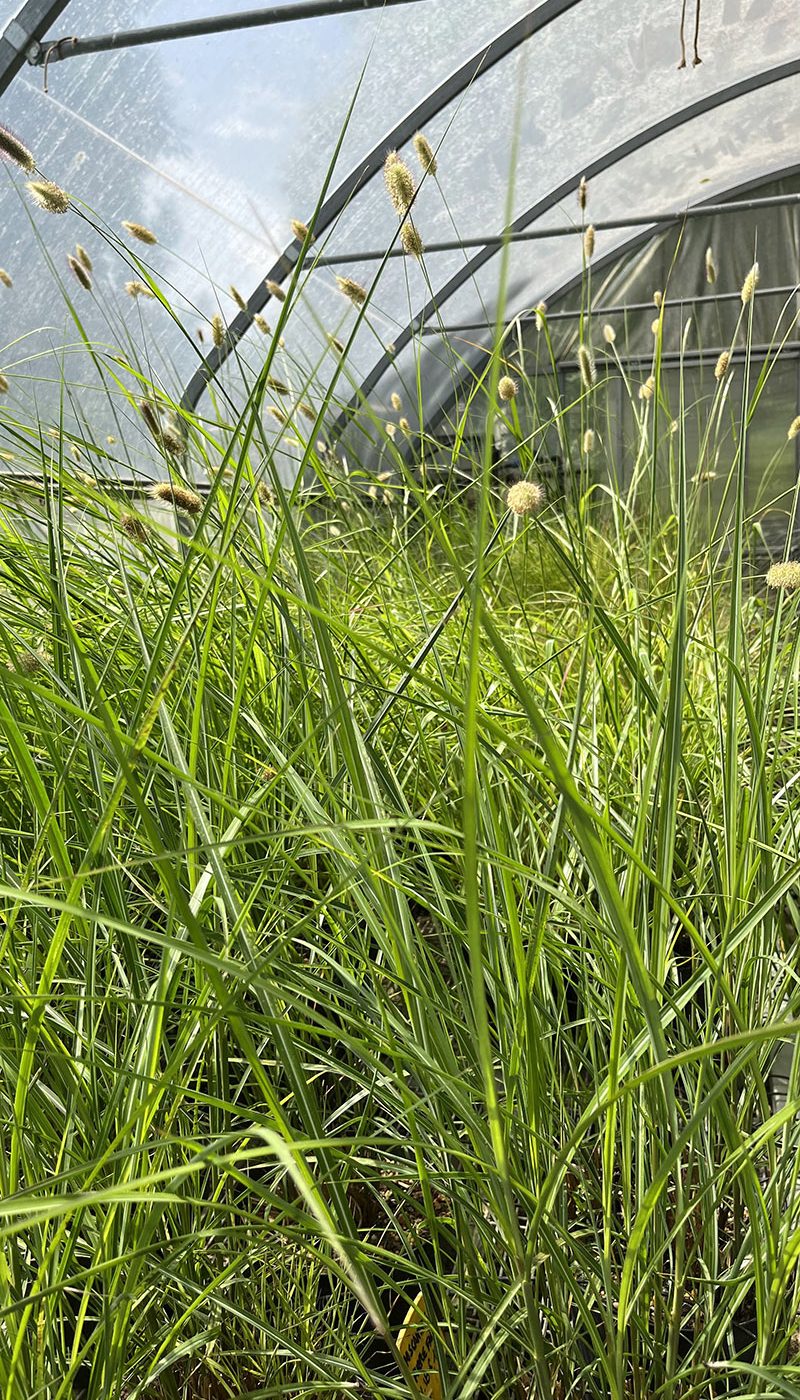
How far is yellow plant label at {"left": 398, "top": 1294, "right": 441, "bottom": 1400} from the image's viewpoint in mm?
567

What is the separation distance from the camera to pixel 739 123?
225 inches

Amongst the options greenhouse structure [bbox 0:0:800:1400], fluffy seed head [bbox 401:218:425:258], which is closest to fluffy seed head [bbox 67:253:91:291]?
greenhouse structure [bbox 0:0:800:1400]

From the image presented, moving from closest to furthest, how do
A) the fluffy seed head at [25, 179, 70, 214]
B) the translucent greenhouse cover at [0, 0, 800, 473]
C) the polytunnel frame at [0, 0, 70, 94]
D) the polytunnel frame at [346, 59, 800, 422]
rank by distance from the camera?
the fluffy seed head at [25, 179, 70, 214] → the polytunnel frame at [0, 0, 70, 94] → the translucent greenhouse cover at [0, 0, 800, 473] → the polytunnel frame at [346, 59, 800, 422]

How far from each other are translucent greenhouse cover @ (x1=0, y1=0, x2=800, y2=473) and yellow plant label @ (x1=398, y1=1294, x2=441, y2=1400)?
3.40 metres

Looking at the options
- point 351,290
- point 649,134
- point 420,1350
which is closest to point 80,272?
point 351,290

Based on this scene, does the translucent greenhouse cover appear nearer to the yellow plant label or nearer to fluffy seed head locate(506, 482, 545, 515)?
fluffy seed head locate(506, 482, 545, 515)

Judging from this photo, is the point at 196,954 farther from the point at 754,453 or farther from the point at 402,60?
the point at 754,453

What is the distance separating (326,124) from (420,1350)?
15.8 ft

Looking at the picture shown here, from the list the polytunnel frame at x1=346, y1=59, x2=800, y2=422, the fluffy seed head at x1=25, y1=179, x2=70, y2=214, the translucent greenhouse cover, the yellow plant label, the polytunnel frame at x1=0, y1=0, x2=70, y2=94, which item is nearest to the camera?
the yellow plant label

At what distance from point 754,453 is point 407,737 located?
6.43 m

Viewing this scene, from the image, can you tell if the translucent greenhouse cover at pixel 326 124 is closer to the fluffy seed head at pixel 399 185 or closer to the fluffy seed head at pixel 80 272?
the fluffy seed head at pixel 80 272

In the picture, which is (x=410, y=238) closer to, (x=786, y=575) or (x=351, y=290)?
(x=351, y=290)

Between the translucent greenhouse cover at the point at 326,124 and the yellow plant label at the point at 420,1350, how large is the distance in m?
3.40

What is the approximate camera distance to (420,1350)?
0.61 metres
